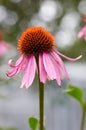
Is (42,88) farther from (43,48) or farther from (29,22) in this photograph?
(29,22)

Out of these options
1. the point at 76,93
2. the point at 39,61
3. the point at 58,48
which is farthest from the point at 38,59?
the point at 58,48

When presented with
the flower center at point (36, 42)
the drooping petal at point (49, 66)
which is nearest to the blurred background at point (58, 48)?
the flower center at point (36, 42)

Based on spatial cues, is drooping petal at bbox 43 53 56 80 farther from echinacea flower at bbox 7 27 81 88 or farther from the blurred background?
the blurred background

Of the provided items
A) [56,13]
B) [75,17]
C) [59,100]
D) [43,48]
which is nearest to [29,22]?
[56,13]

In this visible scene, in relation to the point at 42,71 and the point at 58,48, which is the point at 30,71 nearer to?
the point at 42,71

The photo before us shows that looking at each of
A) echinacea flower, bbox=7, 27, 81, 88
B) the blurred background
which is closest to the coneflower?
echinacea flower, bbox=7, 27, 81, 88
